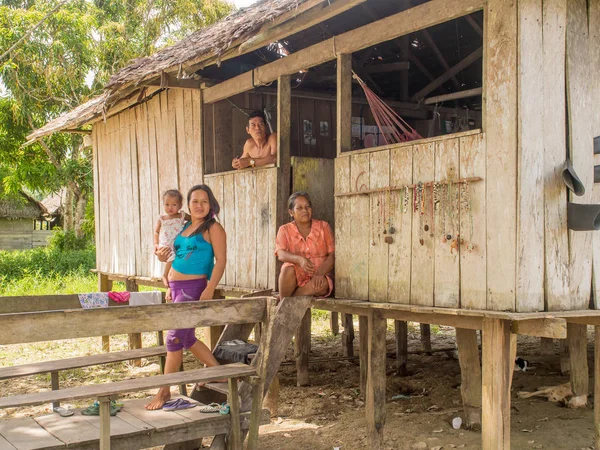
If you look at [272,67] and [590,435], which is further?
[272,67]

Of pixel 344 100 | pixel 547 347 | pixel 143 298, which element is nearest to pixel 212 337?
pixel 143 298

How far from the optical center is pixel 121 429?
Answer: 14.0 ft

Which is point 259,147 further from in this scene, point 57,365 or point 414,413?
point 414,413

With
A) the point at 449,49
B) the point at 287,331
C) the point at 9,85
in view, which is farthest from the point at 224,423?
the point at 9,85

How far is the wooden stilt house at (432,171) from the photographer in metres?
4.36

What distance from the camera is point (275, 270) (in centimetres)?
652

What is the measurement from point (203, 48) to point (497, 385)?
3994mm

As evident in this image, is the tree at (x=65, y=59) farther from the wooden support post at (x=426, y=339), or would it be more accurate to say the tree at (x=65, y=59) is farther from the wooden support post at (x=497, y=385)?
the wooden support post at (x=497, y=385)

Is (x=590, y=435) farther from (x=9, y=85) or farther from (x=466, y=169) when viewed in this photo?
(x=9, y=85)

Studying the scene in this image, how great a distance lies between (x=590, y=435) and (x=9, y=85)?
16894 mm

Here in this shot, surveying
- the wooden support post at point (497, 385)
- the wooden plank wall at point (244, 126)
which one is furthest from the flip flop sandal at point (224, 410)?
the wooden plank wall at point (244, 126)

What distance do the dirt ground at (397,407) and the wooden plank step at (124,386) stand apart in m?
1.80

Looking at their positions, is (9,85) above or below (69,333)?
above

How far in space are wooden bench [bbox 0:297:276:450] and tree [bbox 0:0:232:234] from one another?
1360cm
